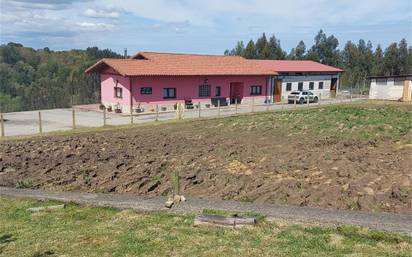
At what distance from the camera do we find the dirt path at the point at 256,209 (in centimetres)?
712

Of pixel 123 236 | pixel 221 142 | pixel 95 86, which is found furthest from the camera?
pixel 95 86

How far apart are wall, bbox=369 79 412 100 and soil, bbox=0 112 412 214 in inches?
1258

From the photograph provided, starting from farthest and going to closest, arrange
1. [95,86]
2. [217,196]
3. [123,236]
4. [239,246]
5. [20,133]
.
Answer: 1. [95,86]
2. [20,133]
3. [217,196]
4. [123,236]
5. [239,246]

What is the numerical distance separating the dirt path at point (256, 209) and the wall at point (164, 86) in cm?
2457

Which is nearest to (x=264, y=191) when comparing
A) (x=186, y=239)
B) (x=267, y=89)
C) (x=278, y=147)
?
(x=186, y=239)

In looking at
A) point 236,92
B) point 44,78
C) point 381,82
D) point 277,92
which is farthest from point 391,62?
point 44,78

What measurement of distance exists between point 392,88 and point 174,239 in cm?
4476

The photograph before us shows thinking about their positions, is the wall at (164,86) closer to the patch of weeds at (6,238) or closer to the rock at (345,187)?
the rock at (345,187)

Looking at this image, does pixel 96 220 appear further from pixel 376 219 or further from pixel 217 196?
pixel 376 219

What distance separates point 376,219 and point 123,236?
4119mm

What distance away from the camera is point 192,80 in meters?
38.0

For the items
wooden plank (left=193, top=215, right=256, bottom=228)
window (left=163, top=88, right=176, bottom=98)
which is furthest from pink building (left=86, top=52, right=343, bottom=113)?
wooden plank (left=193, top=215, right=256, bottom=228)

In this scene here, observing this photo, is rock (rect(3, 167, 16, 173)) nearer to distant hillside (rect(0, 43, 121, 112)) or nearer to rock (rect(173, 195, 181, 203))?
rock (rect(173, 195, 181, 203))

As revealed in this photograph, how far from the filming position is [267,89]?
144 ft
